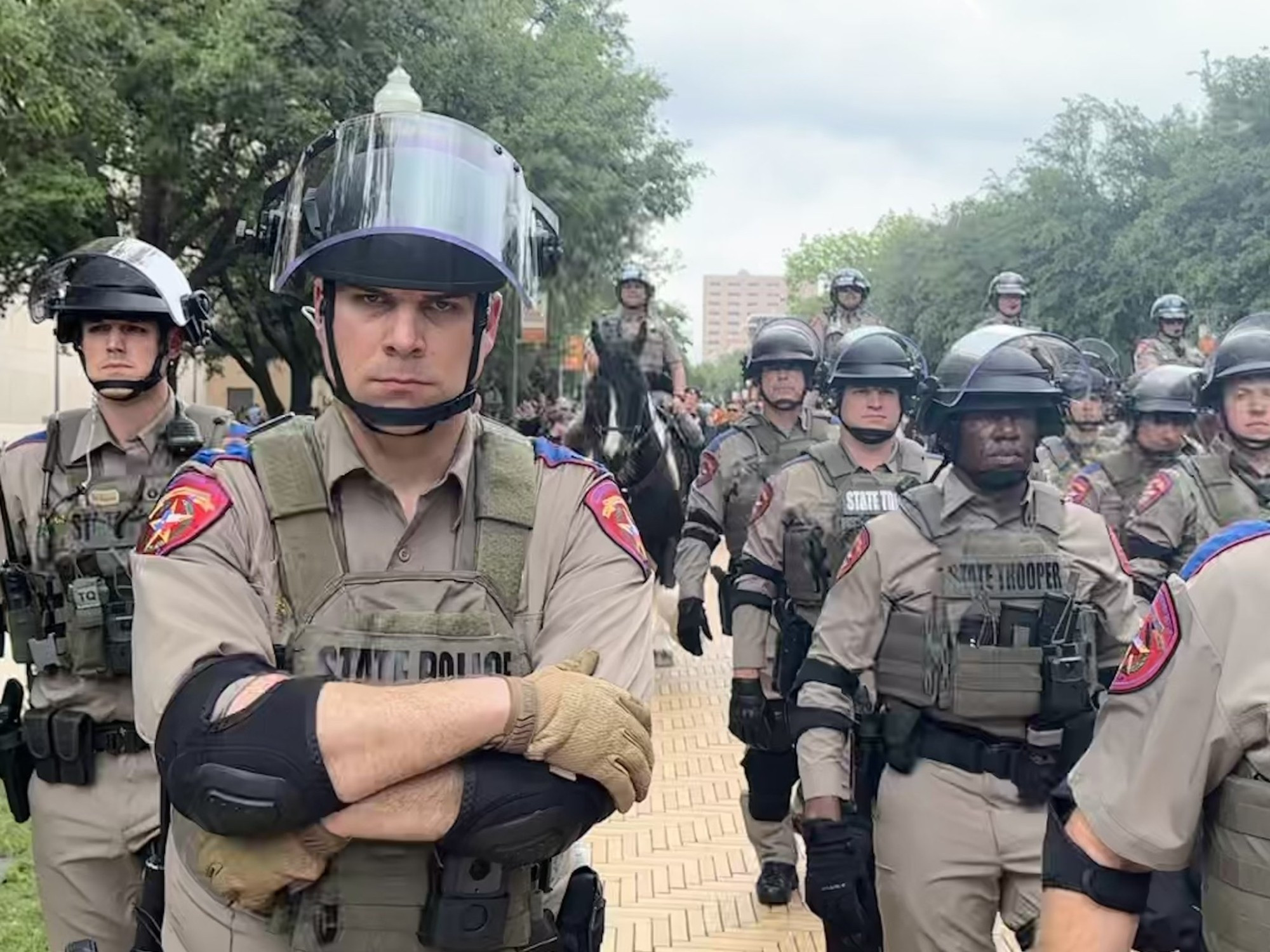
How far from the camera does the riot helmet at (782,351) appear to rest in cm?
639

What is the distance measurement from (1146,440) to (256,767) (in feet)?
19.2

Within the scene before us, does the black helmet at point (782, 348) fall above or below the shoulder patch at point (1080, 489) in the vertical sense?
above

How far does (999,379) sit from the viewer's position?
3643 millimetres

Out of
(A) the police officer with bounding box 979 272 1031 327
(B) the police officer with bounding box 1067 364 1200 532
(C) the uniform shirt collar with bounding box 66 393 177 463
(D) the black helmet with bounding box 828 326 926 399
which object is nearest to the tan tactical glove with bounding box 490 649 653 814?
(C) the uniform shirt collar with bounding box 66 393 177 463

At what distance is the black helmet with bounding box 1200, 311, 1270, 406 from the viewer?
4594 millimetres

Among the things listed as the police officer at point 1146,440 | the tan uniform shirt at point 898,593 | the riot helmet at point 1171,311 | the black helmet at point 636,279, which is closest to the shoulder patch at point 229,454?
the tan uniform shirt at point 898,593

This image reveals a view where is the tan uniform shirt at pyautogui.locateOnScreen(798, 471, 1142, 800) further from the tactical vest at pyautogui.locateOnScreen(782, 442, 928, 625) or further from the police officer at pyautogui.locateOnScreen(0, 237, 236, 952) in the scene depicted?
the police officer at pyautogui.locateOnScreen(0, 237, 236, 952)

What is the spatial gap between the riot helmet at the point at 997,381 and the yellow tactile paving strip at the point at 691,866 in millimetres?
2293

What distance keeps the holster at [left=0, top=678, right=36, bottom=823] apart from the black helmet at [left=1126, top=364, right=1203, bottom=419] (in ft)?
17.5

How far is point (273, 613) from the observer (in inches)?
82.7

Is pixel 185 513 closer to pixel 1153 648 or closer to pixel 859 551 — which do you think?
pixel 1153 648

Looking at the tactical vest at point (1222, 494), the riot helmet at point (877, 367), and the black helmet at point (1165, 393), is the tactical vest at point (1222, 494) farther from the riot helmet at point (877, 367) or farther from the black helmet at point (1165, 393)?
the black helmet at point (1165, 393)

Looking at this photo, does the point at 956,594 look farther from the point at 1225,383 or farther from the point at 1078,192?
the point at 1078,192

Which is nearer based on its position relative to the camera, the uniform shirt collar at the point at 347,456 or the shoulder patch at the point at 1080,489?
the uniform shirt collar at the point at 347,456
